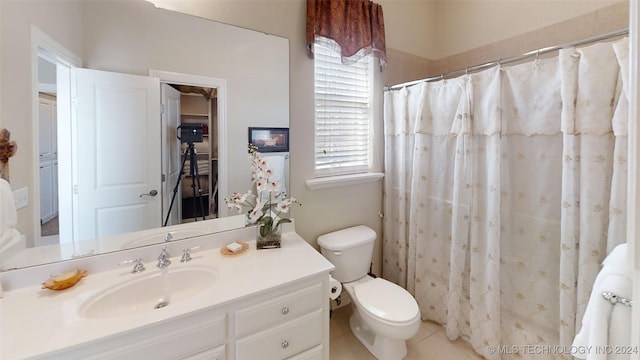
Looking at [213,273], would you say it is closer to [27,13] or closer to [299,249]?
[299,249]

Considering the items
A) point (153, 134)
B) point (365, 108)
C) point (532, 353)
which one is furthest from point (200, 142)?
point (532, 353)

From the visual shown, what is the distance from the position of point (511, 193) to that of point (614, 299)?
0.96 m

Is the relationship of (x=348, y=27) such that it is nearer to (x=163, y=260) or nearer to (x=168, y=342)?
(x=163, y=260)

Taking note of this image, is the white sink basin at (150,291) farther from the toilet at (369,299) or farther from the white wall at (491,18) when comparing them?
the white wall at (491,18)

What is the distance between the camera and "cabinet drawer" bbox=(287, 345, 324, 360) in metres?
1.23

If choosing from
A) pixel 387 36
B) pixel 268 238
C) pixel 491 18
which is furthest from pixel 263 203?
pixel 491 18

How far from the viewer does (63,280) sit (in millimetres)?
1084

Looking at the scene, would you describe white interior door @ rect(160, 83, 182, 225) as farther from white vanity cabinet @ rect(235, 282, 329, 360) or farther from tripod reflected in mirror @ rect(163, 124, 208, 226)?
white vanity cabinet @ rect(235, 282, 329, 360)

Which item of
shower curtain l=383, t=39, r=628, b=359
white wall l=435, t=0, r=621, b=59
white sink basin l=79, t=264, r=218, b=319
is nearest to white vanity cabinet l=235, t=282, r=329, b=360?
white sink basin l=79, t=264, r=218, b=319

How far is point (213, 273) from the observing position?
1274mm

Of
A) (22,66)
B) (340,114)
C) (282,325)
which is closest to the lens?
(22,66)

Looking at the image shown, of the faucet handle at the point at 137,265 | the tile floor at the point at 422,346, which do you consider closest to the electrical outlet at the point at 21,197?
the faucet handle at the point at 137,265

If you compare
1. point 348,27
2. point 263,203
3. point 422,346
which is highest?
point 348,27

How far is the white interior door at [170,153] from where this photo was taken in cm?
138
